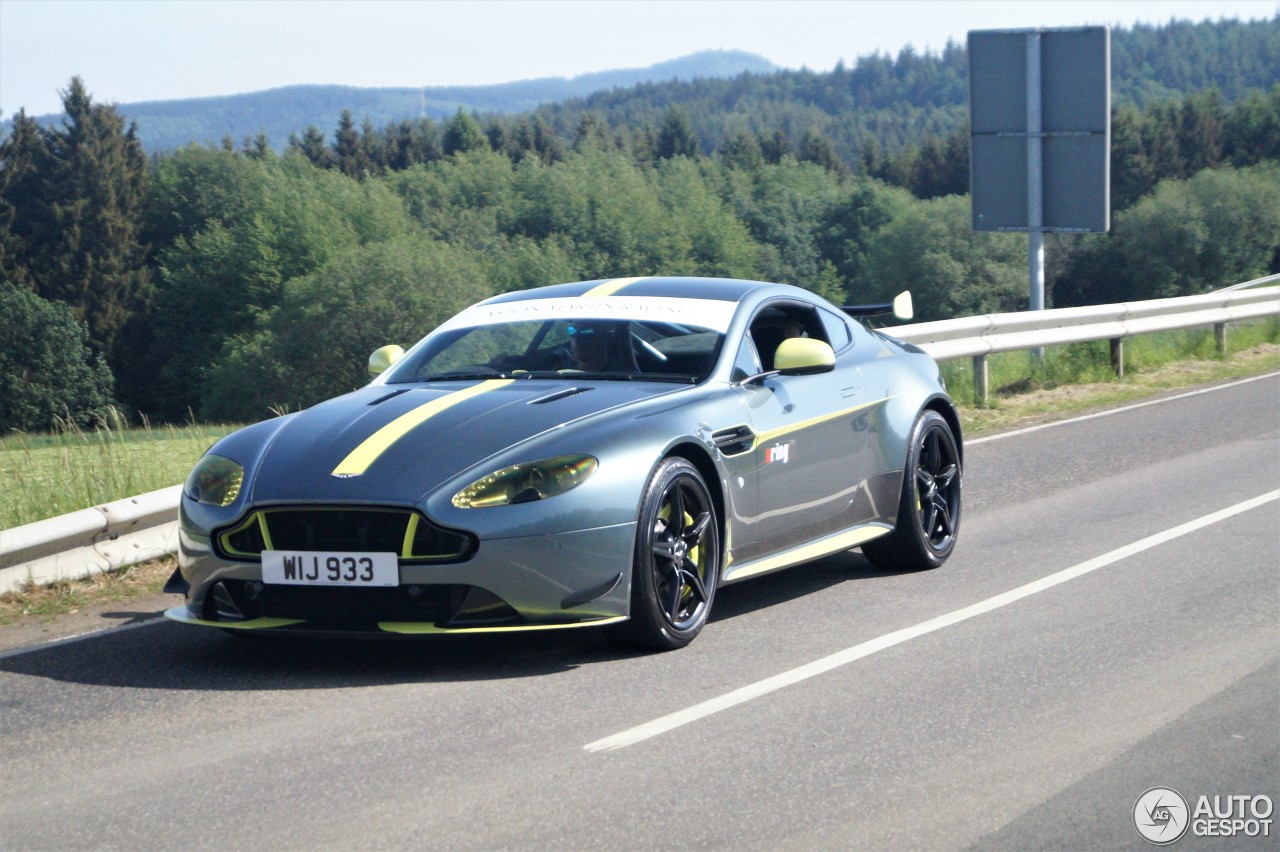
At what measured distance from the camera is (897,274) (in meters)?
107

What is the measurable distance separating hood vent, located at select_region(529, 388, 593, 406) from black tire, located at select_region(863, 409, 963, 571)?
1967 mm

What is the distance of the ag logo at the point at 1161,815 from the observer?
4.02m

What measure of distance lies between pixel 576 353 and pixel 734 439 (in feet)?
2.90

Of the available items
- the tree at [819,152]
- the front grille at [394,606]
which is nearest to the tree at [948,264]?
the tree at [819,152]

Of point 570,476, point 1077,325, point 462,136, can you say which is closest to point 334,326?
point 1077,325

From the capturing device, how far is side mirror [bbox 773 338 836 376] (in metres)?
6.76

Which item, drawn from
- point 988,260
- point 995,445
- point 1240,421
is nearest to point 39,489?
point 995,445

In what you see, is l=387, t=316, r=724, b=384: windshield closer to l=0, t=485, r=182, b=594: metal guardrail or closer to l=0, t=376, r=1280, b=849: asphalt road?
l=0, t=376, r=1280, b=849: asphalt road

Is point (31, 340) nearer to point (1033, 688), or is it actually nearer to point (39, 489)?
point (39, 489)

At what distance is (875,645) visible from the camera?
20.1 feet

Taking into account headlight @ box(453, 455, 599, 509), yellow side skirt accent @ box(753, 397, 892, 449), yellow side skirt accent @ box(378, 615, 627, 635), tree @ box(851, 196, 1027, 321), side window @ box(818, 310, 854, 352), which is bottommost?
tree @ box(851, 196, 1027, 321)

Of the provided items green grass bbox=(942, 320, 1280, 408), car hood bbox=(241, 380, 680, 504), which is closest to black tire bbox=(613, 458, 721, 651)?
car hood bbox=(241, 380, 680, 504)

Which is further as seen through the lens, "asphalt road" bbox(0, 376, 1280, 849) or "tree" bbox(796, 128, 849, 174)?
"tree" bbox(796, 128, 849, 174)

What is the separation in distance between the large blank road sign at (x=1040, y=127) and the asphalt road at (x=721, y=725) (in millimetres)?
12170
